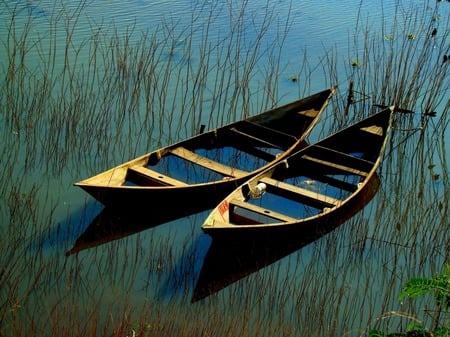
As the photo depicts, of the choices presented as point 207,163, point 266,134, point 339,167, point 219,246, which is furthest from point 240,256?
point 266,134

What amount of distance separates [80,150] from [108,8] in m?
3.43

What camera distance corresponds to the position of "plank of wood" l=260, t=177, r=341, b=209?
20.3 ft

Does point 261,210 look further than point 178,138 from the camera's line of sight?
No

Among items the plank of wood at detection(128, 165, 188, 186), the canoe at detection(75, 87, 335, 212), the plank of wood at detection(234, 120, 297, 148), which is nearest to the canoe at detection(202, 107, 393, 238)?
the canoe at detection(75, 87, 335, 212)

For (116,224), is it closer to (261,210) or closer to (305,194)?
(261,210)

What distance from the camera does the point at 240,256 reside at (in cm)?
563

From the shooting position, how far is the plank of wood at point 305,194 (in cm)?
618

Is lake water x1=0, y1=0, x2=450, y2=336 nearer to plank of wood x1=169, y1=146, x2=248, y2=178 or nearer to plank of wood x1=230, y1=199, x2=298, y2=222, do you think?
plank of wood x1=230, y1=199, x2=298, y2=222

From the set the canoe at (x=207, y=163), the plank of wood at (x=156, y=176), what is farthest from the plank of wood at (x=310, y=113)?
the plank of wood at (x=156, y=176)

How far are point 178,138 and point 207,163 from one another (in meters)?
0.77

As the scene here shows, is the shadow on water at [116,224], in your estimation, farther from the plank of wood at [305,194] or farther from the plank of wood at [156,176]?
the plank of wood at [305,194]

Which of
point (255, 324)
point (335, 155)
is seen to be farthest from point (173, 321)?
point (335, 155)

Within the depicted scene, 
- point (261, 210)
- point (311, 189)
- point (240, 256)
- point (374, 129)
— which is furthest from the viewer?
point (374, 129)

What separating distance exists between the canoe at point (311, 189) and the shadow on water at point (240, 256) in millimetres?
89
